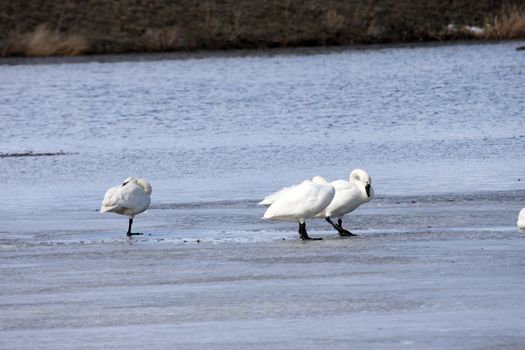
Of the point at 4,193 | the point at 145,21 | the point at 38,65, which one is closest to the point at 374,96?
the point at 4,193

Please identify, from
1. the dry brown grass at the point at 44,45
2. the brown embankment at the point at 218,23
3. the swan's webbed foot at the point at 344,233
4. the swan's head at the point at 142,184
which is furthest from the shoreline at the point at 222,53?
the swan's webbed foot at the point at 344,233

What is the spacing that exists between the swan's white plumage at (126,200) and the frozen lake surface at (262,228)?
251 millimetres

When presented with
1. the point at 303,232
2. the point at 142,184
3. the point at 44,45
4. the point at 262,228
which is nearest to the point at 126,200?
the point at 142,184

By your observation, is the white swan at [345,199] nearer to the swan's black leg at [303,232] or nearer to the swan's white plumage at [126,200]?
the swan's black leg at [303,232]

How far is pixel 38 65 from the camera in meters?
49.8

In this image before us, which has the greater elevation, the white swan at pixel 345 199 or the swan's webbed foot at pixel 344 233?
the white swan at pixel 345 199

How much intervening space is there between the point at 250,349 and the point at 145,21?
184 feet

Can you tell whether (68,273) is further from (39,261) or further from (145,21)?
(145,21)

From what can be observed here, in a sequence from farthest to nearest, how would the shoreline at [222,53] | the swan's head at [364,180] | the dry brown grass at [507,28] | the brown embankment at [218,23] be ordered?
the brown embankment at [218,23]
the dry brown grass at [507,28]
the shoreline at [222,53]
the swan's head at [364,180]

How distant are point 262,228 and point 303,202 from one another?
106 cm

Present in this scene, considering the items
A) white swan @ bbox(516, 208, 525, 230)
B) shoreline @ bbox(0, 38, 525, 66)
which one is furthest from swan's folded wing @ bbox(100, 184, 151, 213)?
shoreline @ bbox(0, 38, 525, 66)

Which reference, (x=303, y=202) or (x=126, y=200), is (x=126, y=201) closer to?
(x=126, y=200)

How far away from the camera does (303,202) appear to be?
12016 millimetres

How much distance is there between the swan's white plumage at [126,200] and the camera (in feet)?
42.3
